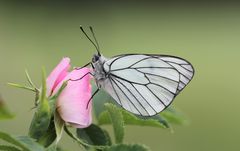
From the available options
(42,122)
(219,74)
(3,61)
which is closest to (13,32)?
(3,61)

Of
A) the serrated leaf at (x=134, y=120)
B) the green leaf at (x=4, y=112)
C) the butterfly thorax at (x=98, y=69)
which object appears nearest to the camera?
the green leaf at (x=4, y=112)

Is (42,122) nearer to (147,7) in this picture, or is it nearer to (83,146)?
(83,146)

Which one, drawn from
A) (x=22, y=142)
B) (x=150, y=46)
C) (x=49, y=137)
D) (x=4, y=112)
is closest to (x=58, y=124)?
(x=49, y=137)

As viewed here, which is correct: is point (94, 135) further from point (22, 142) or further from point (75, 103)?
point (22, 142)

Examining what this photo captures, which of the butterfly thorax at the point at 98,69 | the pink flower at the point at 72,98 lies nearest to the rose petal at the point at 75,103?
the pink flower at the point at 72,98

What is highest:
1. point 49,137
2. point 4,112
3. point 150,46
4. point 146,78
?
point 4,112

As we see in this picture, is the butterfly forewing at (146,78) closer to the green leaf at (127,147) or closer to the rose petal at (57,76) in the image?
the rose petal at (57,76)
